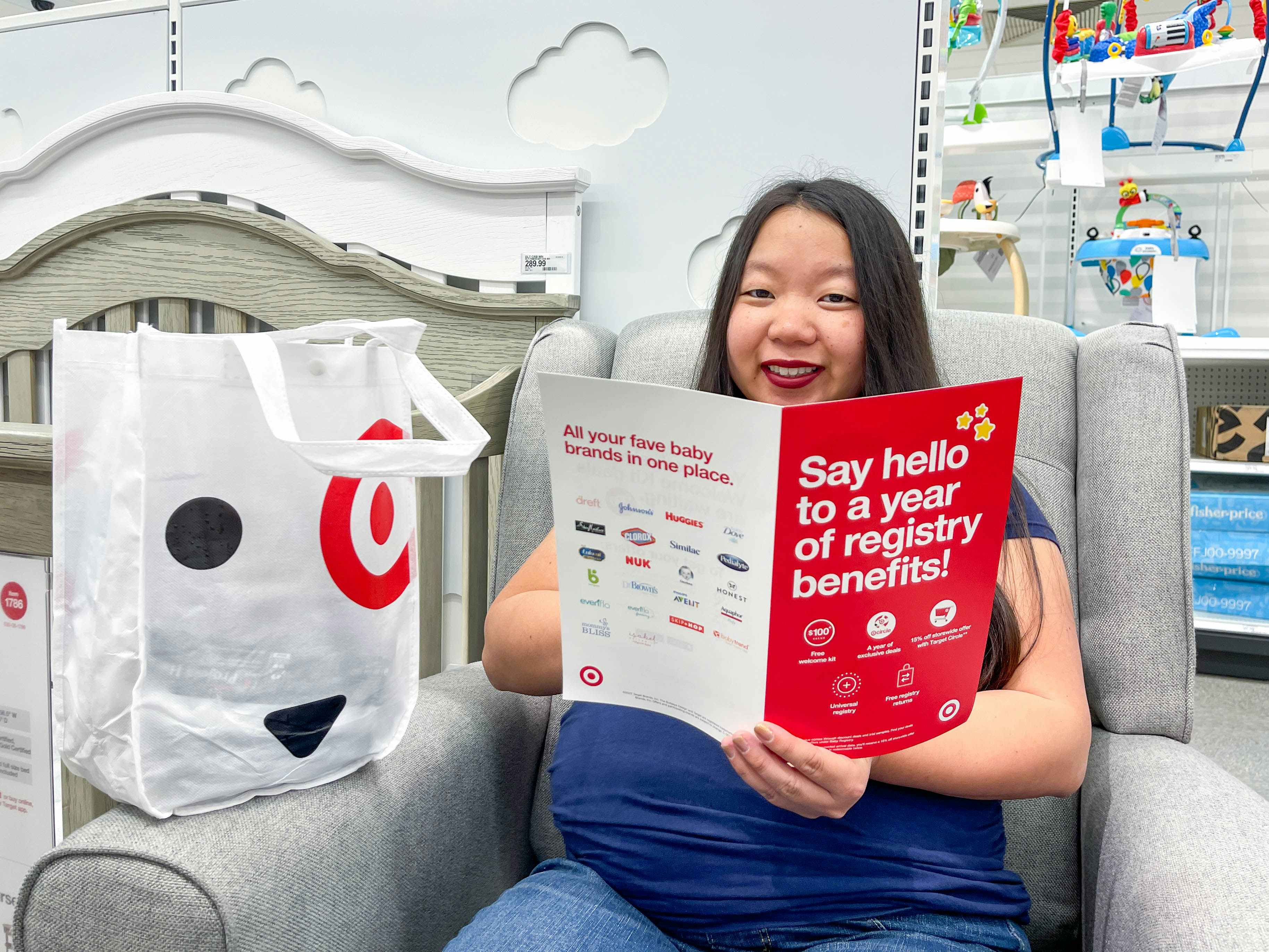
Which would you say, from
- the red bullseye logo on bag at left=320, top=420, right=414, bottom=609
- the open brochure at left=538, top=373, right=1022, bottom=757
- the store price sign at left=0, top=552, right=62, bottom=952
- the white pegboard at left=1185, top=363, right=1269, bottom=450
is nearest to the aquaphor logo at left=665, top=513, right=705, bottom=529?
the open brochure at left=538, top=373, right=1022, bottom=757

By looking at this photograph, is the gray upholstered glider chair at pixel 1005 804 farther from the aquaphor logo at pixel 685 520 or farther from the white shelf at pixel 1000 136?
the white shelf at pixel 1000 136

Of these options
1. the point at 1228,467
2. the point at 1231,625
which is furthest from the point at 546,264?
the point at 1231,625

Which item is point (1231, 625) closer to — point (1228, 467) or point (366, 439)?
point (1228, 467)

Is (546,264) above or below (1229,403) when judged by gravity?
above

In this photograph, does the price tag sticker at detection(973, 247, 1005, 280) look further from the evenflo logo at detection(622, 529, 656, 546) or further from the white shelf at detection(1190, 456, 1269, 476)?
the evenflo logo at detection(622, 529, 656, 546)

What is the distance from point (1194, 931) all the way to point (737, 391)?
1.81 feet

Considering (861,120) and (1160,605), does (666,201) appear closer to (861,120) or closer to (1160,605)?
(861,120)

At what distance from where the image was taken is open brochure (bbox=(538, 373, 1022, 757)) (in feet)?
1.83

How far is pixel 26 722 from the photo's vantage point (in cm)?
84

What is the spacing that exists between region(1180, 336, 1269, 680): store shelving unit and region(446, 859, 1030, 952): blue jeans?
6.75ft

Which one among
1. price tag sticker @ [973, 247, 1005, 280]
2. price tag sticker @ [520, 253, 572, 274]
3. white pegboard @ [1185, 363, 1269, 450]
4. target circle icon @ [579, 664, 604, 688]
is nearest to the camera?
target circle icon @ [579, 664, 604, 688]

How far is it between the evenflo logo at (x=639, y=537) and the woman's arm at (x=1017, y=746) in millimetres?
236

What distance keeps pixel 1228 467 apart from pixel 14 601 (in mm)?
2691

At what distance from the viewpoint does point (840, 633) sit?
58 centimetres
